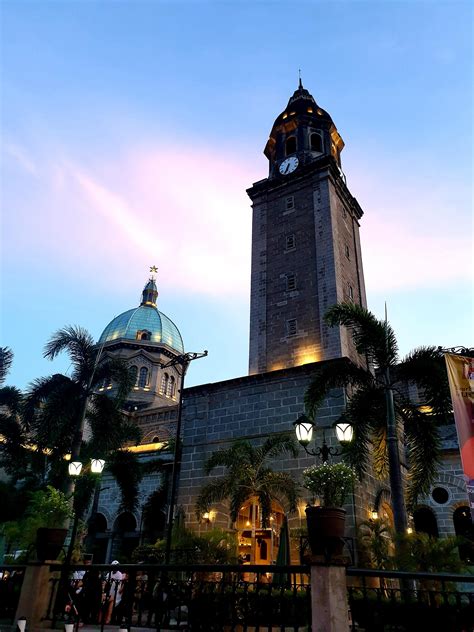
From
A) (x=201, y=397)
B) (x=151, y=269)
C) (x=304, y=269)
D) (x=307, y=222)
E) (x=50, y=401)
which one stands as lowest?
(x=50, y=401)

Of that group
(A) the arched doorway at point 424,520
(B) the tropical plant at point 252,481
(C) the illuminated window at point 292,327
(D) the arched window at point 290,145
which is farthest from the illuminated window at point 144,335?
(B) the tropical plant at point 252,481

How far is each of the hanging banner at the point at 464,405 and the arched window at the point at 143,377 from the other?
41681 mm

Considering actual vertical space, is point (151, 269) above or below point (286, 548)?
above

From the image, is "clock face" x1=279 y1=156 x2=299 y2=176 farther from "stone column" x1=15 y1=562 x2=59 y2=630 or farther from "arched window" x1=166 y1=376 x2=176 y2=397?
"arched window" x1=166 y1=376 x2=176 y2=397

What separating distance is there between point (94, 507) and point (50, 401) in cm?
1483

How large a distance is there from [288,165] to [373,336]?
57.1ft

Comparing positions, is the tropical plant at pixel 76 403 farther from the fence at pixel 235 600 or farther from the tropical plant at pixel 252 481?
the fence at pixel 235 600

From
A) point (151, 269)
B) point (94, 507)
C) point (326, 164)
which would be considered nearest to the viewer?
point (326, 164)

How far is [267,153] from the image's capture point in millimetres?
33125

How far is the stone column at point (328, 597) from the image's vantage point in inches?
240

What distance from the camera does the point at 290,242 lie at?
27.7 meters

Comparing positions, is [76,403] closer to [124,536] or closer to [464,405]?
[124,536]

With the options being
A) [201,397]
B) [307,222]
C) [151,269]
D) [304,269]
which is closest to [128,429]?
[201,397]

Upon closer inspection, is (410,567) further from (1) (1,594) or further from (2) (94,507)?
(2) (94,507)
